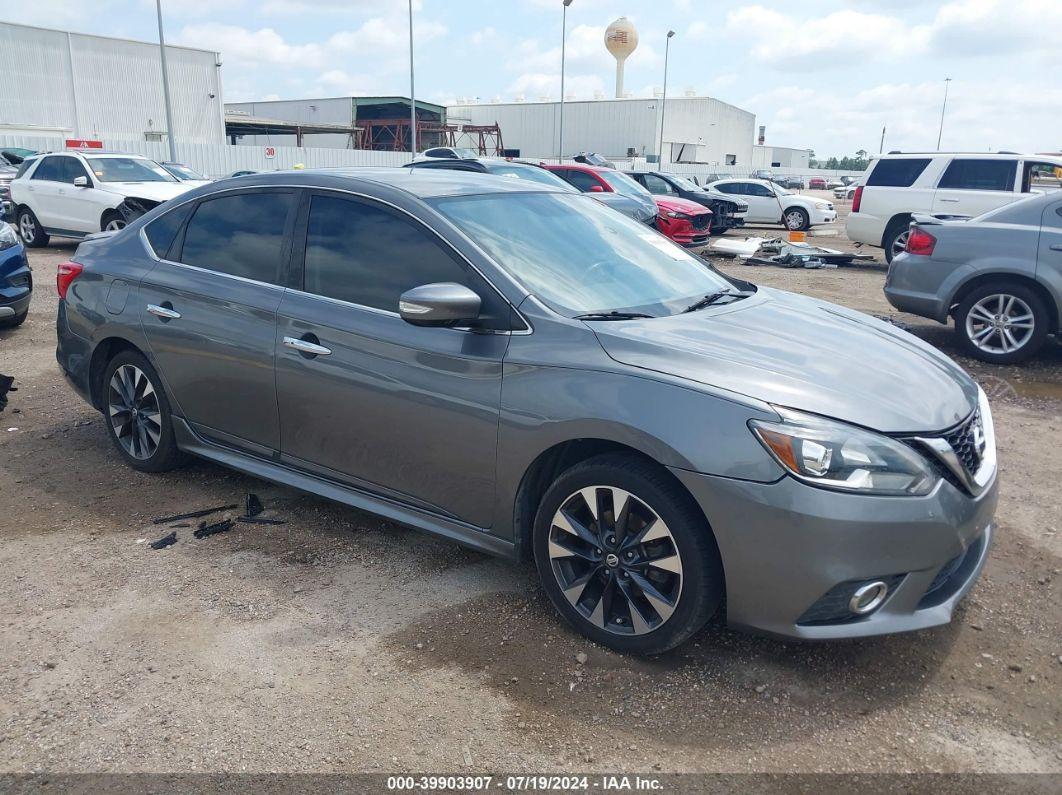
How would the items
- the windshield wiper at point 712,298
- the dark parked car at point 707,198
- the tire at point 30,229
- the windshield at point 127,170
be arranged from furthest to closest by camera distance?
the dark parked car at point 707,198, the tire at point 30,229, the windshield at point 127,170, the windshield wiper at point 712,298

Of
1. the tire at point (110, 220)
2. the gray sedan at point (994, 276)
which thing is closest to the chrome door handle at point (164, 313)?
the gray sedan at point (994, 276)

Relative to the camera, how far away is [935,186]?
1391 centimetres

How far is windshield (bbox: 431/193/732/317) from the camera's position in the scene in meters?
3.45

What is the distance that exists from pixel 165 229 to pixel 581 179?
1279 centimetres

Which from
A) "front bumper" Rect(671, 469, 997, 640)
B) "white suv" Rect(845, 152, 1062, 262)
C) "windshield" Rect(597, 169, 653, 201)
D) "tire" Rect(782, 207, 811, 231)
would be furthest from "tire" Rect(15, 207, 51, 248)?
"tire" Rect(782, 207, 811, 231)

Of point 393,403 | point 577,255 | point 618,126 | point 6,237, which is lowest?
point 393,403

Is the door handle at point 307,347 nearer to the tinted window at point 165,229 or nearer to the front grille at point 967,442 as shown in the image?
the tinted window at point 165,229

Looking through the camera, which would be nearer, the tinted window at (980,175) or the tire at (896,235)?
the tinted window at (980,175)

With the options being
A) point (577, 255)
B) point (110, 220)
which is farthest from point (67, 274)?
point (110, 220)

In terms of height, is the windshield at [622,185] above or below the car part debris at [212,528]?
above

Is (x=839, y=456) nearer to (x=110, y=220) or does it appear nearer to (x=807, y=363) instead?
(x=807, y=363)

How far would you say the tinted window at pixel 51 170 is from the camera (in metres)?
14.5

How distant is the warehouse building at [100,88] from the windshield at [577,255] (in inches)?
1604

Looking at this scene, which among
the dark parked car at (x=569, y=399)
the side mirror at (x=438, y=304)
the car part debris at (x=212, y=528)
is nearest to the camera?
the dark parked car at (x=569, y=399)
